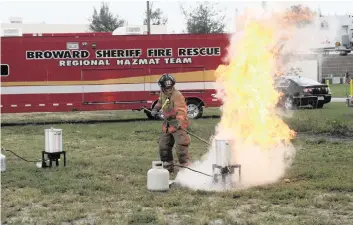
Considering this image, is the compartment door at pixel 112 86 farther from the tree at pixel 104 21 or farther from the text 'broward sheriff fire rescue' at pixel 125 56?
the tree at pixel 104 21

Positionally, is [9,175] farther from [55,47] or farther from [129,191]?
[55,47]

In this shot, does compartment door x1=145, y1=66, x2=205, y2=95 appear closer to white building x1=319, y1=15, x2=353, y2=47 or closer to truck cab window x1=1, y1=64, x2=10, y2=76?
white building x1=319, y1=15, x2=353, y2=47

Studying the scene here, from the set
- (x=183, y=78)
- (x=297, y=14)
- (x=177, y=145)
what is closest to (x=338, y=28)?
(x=183, y=78)

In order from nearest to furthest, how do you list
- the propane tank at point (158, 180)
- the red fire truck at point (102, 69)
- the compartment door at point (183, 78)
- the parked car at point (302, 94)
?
1. the propane tank at point (158, 180)
2. the red fire truck at point (102, 69)
3. the compartment door at point (183, 78)
4. the parked car at point (302, 94)

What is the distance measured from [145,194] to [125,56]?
12638 millimetres

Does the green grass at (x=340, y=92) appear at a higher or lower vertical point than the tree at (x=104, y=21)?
lower

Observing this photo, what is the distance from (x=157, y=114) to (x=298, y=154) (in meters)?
3.42

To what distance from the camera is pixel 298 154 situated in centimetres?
1151

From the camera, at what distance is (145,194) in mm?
7824

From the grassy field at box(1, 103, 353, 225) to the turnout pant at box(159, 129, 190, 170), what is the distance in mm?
465

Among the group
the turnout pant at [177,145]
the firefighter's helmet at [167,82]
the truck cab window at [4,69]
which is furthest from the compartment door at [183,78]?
the firefighter's helmet at [167,82]

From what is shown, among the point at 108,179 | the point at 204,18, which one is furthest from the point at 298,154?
the point at 204,18

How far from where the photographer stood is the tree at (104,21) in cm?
5115

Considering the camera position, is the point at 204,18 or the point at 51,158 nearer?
the point at 51,158
